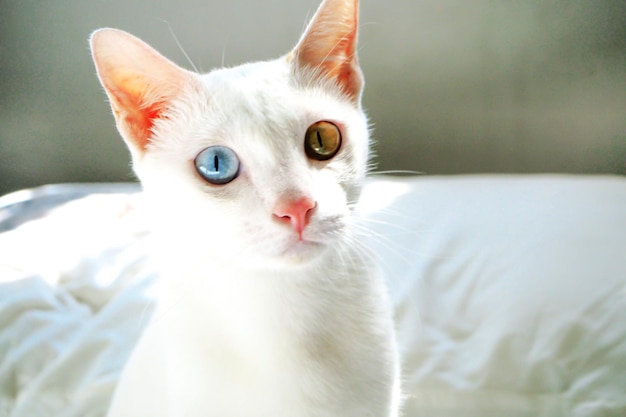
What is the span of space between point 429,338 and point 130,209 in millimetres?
806

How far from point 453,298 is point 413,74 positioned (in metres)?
0.76

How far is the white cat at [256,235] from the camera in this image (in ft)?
1.97

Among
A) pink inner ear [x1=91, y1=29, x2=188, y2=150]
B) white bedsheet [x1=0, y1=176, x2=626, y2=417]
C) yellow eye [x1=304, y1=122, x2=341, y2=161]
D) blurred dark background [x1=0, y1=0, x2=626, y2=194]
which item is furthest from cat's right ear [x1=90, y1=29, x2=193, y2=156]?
blurred dark background [x1=0, y1=0, x2=626, y2=194]

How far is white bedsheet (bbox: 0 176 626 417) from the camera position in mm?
927

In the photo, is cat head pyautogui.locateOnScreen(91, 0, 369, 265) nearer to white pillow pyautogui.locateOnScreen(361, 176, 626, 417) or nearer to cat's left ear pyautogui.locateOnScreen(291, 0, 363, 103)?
cat's left ear pyautogui.locateOnScreen(291, 0, 363, 103)

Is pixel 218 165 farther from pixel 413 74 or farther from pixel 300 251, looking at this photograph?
pixel 413 74

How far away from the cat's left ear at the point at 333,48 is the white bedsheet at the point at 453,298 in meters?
0.20

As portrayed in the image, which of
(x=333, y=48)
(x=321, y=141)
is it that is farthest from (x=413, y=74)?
(x=321, y=141)

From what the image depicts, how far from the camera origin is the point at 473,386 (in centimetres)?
93

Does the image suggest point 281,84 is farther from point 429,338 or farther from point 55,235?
point 55,235

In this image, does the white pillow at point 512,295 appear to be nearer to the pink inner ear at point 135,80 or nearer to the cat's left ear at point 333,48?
A: the cat's left ear at point 333,48

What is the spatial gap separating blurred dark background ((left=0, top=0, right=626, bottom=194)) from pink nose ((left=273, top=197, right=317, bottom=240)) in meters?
1.06

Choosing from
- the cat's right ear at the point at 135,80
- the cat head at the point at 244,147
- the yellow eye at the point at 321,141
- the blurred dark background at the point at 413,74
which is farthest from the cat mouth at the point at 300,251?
the blurred dark background at the point at 413,74

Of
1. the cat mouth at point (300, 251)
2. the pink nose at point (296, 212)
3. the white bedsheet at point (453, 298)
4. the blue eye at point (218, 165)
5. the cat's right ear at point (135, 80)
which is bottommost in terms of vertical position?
the white bedsheet at point (453, 298)
